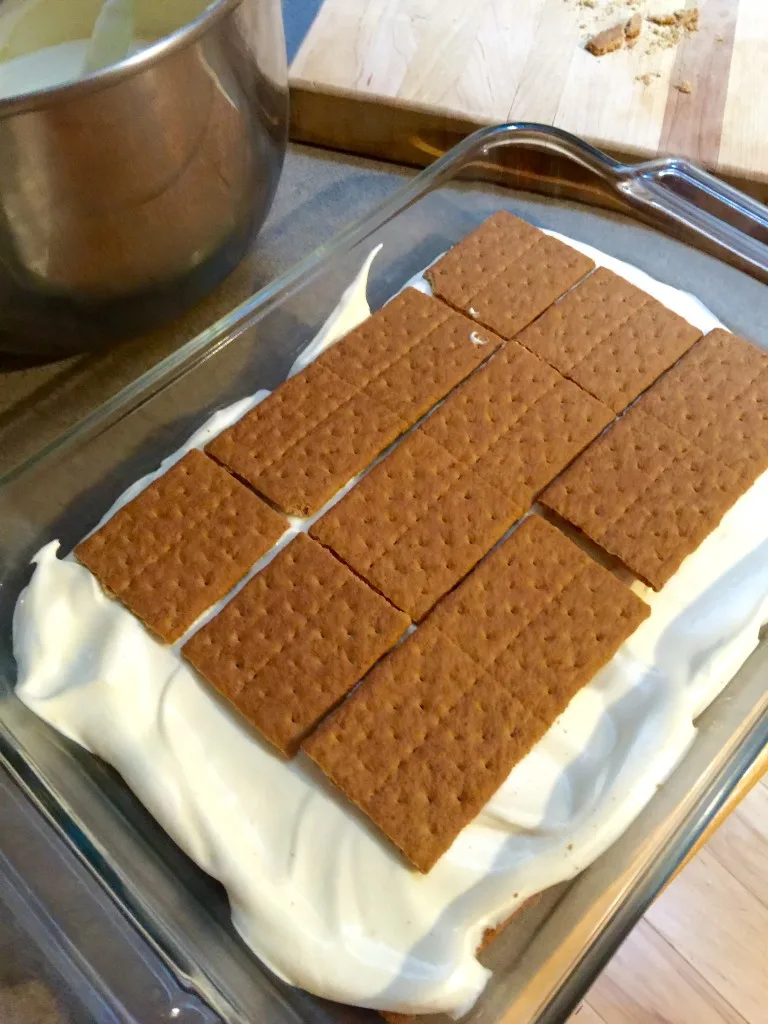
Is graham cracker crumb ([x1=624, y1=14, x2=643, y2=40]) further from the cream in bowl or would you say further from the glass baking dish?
the cream in bowl

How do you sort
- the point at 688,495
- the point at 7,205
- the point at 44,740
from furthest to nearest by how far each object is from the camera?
the point at 688,495, the point at 44,740, the point at 7,205

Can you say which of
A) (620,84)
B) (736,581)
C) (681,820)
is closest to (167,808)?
(681,820)

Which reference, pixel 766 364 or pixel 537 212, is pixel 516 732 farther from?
pixel 537 212

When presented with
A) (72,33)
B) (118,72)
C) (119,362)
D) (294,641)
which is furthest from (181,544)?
(72,33)

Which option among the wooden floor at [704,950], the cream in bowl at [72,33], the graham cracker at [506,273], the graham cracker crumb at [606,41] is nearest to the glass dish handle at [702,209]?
the graham cracker at [506,273]

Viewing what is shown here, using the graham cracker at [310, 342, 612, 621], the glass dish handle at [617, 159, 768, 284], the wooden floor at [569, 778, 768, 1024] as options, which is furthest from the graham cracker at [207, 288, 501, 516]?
the wooden floor at [569, 778, 768, 1024]
